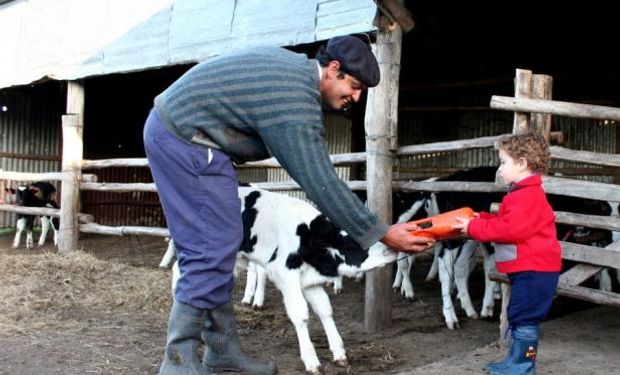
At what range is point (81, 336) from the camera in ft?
19.8

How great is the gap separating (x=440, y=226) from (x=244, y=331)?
2969 mm

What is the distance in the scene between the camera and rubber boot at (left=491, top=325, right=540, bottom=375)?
4.16 metres

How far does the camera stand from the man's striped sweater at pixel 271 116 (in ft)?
11.0

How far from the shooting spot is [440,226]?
3.91 metres

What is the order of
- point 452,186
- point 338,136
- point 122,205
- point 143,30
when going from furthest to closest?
1. point 122,205
2. point 338,136
3. point 143,30
4. point 452,186

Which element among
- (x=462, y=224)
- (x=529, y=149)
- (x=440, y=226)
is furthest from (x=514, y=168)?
(x=440, y=226)

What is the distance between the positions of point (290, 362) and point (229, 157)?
211 cm

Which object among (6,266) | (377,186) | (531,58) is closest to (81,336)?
(377,186)

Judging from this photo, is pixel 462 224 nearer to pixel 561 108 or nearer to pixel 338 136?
pixel 561 108

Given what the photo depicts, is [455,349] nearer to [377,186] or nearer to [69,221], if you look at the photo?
[377,186]

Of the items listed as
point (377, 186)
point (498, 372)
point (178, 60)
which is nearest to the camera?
point (498, 372)

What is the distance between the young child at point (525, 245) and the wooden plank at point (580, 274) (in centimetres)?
97

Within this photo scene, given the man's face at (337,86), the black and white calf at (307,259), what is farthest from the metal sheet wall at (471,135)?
the man's face at (337,86)

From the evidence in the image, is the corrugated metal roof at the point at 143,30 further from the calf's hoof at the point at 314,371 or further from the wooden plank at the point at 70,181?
the calf's hoof at the point at 314,371
